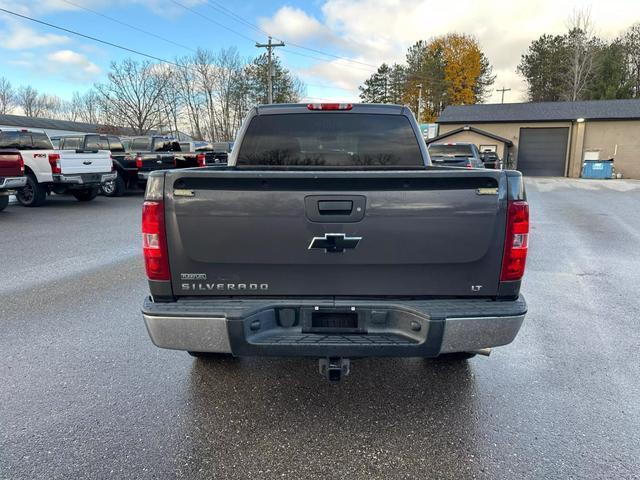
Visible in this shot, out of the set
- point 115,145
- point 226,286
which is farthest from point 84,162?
point 226,286

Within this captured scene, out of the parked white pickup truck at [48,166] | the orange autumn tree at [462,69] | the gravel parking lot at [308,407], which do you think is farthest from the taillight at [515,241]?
the orange autumn tree at [462,69]

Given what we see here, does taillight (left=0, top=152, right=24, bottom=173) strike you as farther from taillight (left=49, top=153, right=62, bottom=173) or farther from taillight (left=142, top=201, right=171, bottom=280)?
taillight (left=142, top=201, right=171, bottom=280)

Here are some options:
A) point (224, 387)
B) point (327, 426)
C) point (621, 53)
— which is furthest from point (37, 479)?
point (621, 53)

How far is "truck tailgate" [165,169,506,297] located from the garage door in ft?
107

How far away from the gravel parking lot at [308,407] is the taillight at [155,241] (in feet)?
3.34

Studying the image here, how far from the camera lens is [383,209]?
2.37 m

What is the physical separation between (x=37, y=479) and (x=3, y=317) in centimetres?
297

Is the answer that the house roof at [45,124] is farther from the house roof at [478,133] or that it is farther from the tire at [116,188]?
the house roof at [478,133]

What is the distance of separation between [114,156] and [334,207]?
15.5 metres

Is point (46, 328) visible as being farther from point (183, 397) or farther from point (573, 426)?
point (573, 426)

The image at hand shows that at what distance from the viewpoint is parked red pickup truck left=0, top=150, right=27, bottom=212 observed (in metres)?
10.3

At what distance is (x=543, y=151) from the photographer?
31.1 metres

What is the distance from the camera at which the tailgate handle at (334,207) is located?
2.38 m

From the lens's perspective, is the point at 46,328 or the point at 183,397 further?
the point at 46,328
